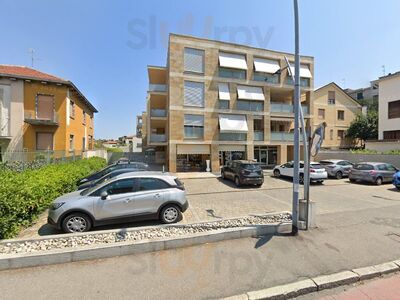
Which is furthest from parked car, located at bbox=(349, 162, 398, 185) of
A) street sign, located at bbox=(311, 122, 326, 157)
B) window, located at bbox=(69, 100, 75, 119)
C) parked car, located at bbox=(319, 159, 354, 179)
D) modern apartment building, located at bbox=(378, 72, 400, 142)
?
window, located at bbox=(69, 100, 75, 119)

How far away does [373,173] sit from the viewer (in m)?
13.2

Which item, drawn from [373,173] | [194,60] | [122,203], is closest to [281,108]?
[194,60]

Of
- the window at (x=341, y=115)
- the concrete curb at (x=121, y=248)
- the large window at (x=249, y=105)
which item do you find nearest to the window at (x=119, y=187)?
the concrete curb at (x=121, y=248)

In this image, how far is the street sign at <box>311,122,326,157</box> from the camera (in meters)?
5.35

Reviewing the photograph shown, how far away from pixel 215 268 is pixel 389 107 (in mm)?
29990

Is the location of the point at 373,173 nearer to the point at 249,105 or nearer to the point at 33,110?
the point at 249,105

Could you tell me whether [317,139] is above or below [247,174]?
above

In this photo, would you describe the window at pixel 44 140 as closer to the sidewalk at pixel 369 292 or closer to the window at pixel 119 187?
the window at pixel 119 187

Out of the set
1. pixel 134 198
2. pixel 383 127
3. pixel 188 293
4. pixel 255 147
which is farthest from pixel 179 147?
pixel 383 127

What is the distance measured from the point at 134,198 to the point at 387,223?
696 cm

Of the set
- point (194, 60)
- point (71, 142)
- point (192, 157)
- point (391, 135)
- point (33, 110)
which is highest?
point (194, 60)

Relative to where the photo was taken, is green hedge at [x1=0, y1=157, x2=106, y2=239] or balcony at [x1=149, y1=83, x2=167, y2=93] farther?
balcony at [x1=149, y1=83, x2=167, y2=93]

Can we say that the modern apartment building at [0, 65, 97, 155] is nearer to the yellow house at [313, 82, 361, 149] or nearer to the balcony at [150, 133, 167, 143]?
the balcony at [150, 133, 167, 143]

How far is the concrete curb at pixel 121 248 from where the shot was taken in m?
3.71
